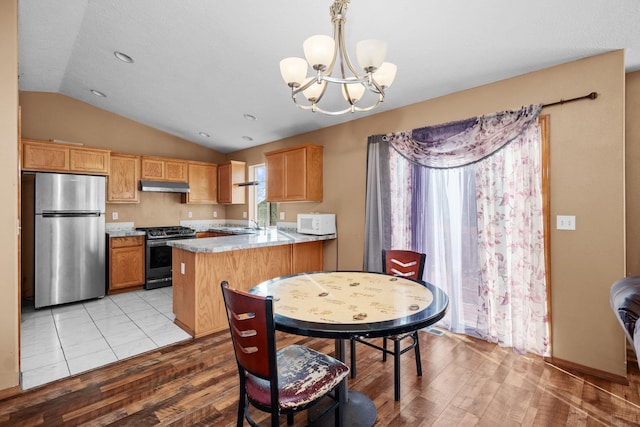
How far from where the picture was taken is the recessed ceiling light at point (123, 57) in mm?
3225

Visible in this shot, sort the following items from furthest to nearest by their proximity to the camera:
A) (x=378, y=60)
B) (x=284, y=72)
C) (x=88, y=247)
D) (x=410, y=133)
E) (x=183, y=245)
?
(x=88, y=247)
(x=410, y=133)
(x=183, y=245)
(x=284, y=72)
(x=378, y=60)

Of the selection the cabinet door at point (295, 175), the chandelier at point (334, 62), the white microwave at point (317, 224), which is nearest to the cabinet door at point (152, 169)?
the cabinet door at point (295, 175)

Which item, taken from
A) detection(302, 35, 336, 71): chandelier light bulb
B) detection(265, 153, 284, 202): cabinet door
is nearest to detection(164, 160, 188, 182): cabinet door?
detection(265, 153, 284, 202): cabinet door

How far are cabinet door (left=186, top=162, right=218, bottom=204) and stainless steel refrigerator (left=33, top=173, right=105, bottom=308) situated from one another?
4.97 ft

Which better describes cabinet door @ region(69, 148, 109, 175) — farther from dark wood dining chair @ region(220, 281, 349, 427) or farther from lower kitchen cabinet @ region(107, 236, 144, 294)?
dark wood dining chair @ region(220, 281, 349, 427)

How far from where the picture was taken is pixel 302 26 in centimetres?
241

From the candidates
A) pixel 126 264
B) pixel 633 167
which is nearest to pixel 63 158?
pixel 126 264

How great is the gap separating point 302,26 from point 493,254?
2601 millimetres

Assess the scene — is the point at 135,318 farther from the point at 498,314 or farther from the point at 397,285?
the point at 498,314

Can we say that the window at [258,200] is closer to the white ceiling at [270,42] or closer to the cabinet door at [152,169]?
the cabinet door at [152,169]

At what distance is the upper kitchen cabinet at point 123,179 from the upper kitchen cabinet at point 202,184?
0.88m

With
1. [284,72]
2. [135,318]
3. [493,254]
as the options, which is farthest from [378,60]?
[135,318]

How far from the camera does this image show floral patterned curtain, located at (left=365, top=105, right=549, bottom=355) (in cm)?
254

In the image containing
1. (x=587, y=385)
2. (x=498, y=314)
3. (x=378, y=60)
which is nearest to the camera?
(x=378, y=60)
